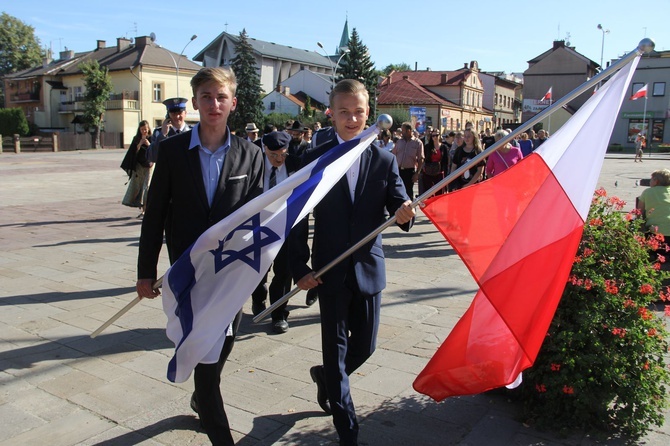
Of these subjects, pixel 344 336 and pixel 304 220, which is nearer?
pixel 344 336

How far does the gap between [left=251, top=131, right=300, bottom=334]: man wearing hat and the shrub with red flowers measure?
256 centimetres

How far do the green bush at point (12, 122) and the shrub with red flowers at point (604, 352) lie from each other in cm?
6291

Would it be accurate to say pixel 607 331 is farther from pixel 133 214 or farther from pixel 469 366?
pixel 133 214

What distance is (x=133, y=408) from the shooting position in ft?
12.8

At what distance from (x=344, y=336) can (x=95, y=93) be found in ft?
184

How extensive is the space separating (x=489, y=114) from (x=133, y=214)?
84.8m

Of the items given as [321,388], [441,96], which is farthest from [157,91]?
[321,388]

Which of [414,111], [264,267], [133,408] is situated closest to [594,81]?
[264,267]

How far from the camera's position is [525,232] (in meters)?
3.04

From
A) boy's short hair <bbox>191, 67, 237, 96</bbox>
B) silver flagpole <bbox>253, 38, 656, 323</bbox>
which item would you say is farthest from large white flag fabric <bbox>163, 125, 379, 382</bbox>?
boy's short hair <bbox>191, 67, 237, 96</bbox>

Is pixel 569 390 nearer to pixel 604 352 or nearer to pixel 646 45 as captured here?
pixel 604 352

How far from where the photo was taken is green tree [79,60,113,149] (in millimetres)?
52812

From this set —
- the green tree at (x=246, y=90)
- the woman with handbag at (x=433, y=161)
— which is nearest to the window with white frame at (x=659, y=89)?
the green tree at (x=246, y=90)

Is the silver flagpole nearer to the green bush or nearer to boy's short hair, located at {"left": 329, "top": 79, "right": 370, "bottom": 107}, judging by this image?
boy's short hair, located at {"left": 329, "top": 79, "right": 370, "bottom": 107}
